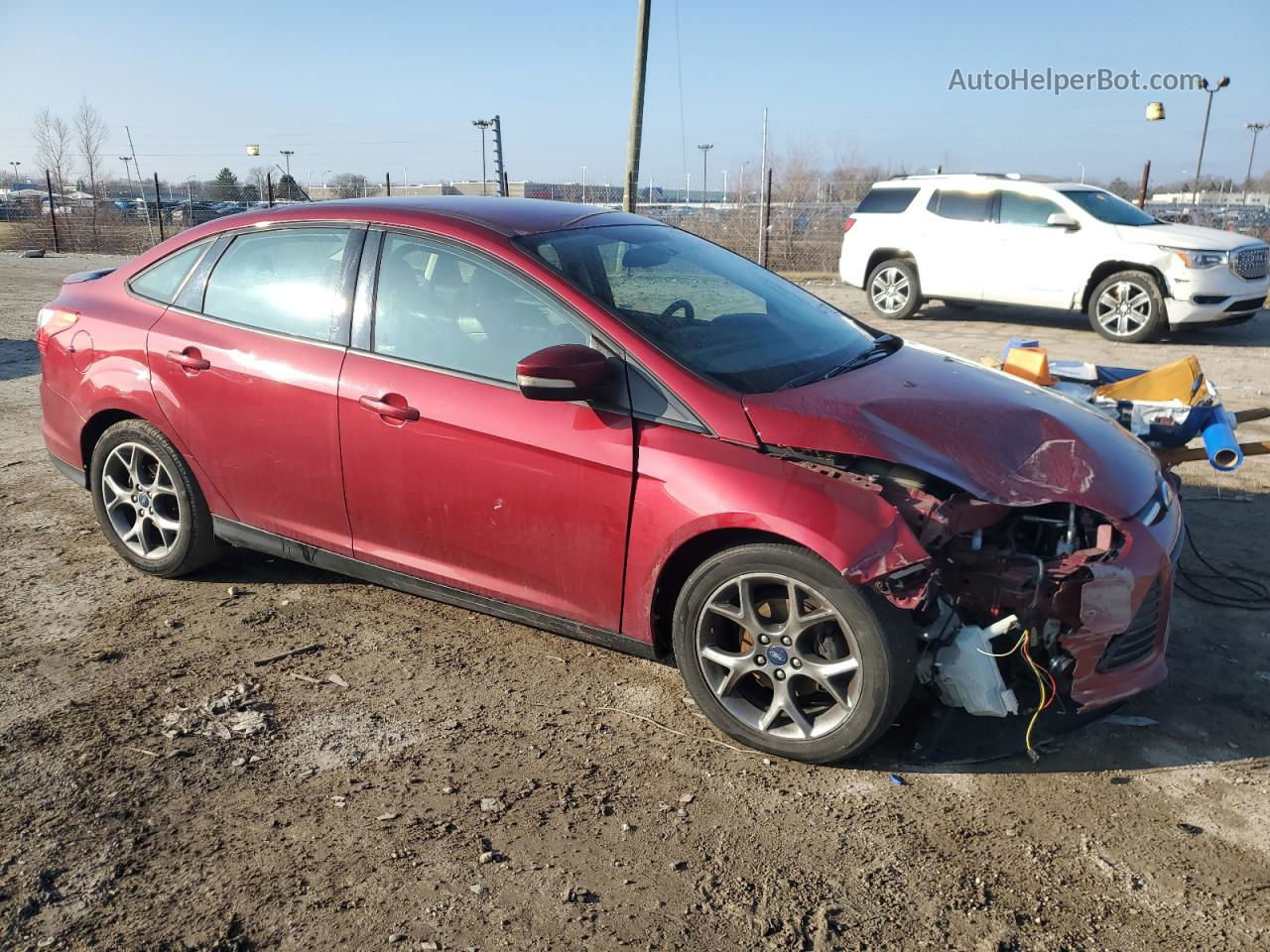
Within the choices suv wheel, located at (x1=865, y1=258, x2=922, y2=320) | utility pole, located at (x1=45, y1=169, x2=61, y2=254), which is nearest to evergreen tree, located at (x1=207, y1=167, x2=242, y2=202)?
utility pole, located at (x1=45, y1=169, x2=61, y2=254)

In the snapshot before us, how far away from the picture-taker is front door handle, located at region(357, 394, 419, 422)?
3717mm

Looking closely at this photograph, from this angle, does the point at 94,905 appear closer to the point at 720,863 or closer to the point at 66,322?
the point at 720,863

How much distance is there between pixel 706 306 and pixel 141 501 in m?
2.73

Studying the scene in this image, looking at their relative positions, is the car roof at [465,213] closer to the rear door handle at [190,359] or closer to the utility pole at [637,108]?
the rear door handle at [190,359]

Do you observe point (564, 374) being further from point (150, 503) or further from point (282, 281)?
point (150, 503)

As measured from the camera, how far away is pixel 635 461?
10.9 feet

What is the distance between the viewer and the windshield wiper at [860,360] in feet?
11.8

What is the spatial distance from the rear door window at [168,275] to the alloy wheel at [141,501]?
0.69 metres

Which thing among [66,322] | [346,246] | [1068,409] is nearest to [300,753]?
[346,246]

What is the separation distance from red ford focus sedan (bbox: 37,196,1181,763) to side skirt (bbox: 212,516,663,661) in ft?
0.05

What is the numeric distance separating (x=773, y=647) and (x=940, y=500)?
69cm

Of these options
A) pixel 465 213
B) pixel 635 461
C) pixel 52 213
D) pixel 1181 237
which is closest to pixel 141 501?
pixel 465 213

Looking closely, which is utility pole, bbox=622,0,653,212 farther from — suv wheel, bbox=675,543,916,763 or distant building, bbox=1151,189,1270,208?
distant building, bbox=1151,189,1270,208

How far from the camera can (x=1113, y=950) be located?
2434 mm
